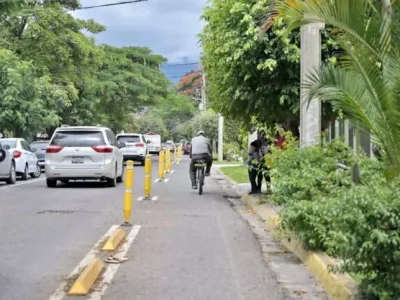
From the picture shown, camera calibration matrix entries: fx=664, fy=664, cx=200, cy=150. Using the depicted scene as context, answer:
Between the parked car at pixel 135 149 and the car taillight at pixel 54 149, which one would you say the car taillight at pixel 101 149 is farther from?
the parked car at pixel 135 149

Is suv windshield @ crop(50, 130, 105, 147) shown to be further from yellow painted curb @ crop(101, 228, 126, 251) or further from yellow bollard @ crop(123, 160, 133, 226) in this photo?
yellow painted curb @ crop(101, 228, 126, 251)

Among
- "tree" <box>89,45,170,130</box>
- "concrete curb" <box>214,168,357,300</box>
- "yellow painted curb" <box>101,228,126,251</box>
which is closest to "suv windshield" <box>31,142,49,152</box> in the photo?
"tree" <box>89,45,170,130</box>

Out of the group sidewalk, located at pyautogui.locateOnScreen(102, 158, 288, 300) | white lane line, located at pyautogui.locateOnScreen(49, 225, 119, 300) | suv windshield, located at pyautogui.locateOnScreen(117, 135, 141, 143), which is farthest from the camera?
suv windshield, located at pyautogui.locateOnScreen(117, 135, 141, 143)

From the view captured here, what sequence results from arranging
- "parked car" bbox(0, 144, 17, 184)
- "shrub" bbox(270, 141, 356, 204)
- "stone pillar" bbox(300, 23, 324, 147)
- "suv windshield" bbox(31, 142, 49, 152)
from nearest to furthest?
"shrub" bbox(270, 141, 356, 204), "stone pillar" bbox(300, 23, 324, 147), "parked car" bbox(0, 144, 17, 184), "suv windshield" bbox(31, 142, 49, 152)

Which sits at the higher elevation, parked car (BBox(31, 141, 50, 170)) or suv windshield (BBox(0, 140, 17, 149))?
suv windshield (BBox(0, 140, 17, 149))

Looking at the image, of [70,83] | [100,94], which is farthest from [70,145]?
Answer: [100,94]

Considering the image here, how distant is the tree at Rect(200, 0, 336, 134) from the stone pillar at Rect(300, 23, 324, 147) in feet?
4.63

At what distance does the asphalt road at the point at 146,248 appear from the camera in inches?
275

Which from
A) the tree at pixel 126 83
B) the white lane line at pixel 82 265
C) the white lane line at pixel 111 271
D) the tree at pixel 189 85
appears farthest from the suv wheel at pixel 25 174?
the tree at pixel 189 85

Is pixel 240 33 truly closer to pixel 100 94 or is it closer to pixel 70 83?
pixel 70 83

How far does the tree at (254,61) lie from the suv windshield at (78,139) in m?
5.39

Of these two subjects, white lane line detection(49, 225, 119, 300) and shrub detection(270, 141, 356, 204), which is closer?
white lane line detection(49, 225, 119, 300)

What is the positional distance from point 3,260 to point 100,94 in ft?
131

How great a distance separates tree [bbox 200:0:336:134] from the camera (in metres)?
13.8
